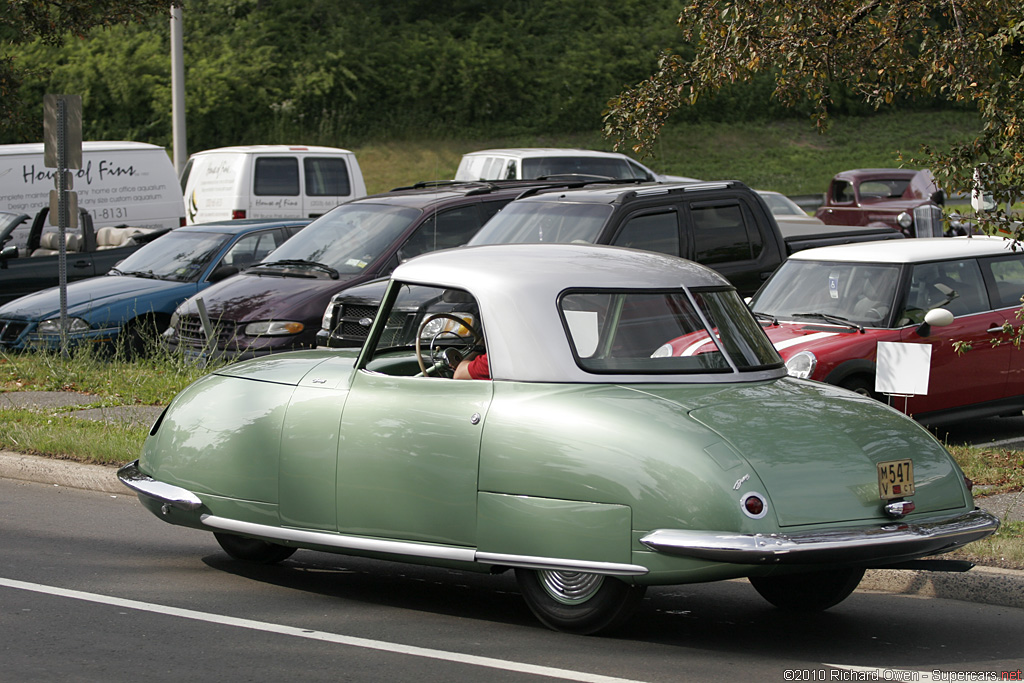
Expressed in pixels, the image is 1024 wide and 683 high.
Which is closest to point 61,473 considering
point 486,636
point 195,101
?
point 486,636

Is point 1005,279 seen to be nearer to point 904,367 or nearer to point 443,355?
point 904,367

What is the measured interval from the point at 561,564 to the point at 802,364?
196 inches

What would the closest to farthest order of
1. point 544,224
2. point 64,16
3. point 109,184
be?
1. point 544,224
2. point 64,16
3. point 109,184

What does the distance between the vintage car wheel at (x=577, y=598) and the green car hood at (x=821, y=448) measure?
0.74m

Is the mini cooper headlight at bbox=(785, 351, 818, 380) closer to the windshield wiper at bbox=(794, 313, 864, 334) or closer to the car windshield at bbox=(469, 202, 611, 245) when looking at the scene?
the windshield wiper at bbox=(794, 313, 864, 334)

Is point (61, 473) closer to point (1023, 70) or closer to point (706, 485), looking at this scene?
point (706, 485)

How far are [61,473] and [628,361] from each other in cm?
551

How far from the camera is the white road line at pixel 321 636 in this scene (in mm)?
4912

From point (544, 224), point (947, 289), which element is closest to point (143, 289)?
point (544, 224)

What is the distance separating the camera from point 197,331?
43.3 ft

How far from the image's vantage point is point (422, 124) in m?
48.0

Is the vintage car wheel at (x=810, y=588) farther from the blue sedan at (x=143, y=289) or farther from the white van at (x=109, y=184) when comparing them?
the white van at (x=109, y=184)

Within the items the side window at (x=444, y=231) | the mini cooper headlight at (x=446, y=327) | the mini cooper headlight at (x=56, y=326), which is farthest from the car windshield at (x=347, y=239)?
the mini cooper headlight at (x=446, y=327)

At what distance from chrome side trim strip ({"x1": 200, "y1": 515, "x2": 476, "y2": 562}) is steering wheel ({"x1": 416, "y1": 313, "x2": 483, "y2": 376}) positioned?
816 millimetres
